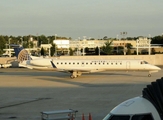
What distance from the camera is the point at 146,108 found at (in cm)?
672

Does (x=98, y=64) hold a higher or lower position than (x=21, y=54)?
lower

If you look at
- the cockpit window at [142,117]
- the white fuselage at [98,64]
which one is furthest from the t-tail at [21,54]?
the cockpit window at [142,117]

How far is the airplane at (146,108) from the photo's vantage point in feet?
21.9

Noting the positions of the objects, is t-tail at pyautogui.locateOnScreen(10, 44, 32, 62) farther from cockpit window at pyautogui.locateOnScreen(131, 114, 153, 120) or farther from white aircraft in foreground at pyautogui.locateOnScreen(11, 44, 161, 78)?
cockpit window at pyautogui.locateOnScreen(131, 114, 153, 120)

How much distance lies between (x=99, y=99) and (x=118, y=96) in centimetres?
208

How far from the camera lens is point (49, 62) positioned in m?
46.2

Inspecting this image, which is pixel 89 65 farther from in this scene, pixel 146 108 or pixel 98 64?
pixel 146 108

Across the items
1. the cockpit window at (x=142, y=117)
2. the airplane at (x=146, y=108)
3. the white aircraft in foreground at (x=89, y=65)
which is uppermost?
the airplane at (x=146, y=108)

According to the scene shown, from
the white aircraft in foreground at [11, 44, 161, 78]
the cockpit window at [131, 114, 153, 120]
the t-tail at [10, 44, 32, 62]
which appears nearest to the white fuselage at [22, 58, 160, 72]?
the white aircraft in foreground at [11, 44, 161, 78]

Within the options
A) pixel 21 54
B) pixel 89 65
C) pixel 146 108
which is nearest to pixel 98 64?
pixel 89 65

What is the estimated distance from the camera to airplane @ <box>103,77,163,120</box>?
666 centimetres

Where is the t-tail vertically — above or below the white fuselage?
above

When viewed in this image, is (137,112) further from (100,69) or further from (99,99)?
(100,69)

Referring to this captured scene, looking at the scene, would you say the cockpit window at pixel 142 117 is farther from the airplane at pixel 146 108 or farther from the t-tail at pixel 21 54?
the t-tail at pixel 21 54
